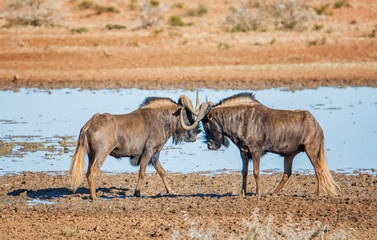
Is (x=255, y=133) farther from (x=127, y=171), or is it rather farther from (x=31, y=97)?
(x=31, y=97)

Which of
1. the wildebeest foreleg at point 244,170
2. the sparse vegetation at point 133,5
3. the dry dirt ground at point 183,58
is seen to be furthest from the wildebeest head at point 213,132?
the sparse vegetation at point 133,5

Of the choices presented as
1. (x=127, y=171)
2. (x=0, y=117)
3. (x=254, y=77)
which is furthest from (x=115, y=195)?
(x=254, y=77)

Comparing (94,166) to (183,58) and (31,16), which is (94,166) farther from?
(31,16)

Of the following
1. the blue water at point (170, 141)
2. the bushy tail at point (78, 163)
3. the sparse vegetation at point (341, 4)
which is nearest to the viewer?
the bushy tail at point (78, 163)

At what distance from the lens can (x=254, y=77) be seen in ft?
78.0

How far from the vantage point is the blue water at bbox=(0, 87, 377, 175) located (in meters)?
12.4

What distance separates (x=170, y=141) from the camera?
1520cm

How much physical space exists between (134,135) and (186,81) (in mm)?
13918

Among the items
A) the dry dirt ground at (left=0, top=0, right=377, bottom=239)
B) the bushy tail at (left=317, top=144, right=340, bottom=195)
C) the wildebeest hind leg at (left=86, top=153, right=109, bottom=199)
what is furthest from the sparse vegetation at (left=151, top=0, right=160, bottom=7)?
the bushy tail at (left=317, top=144, right=340, bottom=195)

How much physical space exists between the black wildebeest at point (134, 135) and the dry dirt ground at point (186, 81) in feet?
1.83

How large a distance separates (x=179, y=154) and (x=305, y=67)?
1280 cm

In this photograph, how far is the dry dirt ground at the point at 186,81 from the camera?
802 centimetres

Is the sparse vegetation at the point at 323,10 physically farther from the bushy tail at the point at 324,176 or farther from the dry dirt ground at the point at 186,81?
the bushy tail at the point at 324,176

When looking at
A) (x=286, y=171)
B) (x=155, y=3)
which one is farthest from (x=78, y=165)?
(x=155, y=3)
